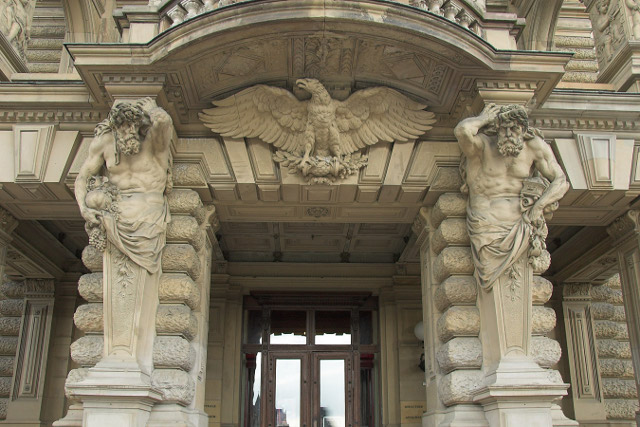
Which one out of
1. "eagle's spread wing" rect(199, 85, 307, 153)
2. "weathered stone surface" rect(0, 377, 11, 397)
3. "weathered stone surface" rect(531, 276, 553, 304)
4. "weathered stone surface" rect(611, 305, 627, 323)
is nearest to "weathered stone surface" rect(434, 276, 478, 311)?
"weathered stone surface" rect(531, 276, 553, 304)

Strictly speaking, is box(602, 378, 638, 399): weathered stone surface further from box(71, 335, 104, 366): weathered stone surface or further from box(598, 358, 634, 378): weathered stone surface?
box(71, 335, 104, 366): weathered stone surface

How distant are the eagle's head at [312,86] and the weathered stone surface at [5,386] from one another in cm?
870

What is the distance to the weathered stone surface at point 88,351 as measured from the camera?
310 inches

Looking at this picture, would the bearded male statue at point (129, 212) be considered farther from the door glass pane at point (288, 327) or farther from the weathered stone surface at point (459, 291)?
the door glass pane at point (288, 327)

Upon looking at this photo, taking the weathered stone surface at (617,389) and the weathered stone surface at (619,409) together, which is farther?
the weathered stone surface at (617,389)

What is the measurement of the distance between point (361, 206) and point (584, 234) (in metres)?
4.75

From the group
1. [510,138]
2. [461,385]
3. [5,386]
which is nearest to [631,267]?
[510,138]

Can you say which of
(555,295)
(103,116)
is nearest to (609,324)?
(555,295)

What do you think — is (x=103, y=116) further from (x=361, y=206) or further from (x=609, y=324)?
(x=609, y=324)

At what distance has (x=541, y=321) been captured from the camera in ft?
26.0

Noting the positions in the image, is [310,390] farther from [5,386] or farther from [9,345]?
[9,345]

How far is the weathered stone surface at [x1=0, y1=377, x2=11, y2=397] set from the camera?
12039 mm

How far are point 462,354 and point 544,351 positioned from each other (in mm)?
1042

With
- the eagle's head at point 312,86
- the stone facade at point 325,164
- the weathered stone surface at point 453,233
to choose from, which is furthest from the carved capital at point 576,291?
the eagle's head at point 312,86
